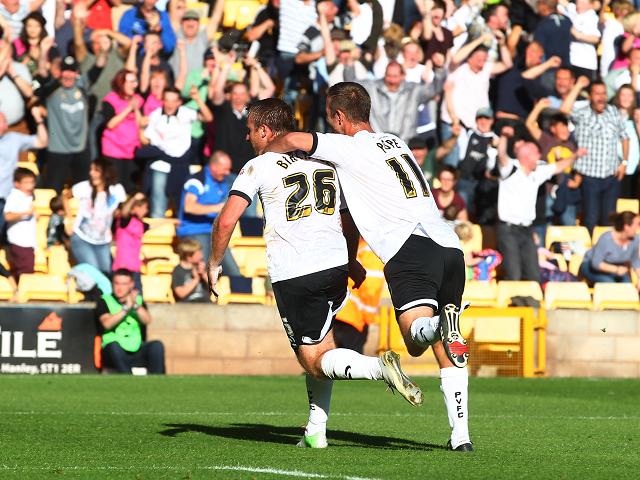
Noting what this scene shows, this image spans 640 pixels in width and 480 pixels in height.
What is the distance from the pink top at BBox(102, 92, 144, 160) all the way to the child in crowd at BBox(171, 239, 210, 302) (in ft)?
6.27

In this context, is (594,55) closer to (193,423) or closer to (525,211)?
(525,211)

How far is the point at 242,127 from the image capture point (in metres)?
18.7

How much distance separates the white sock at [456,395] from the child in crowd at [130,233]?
9.51m

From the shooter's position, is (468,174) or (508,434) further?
(468,174)

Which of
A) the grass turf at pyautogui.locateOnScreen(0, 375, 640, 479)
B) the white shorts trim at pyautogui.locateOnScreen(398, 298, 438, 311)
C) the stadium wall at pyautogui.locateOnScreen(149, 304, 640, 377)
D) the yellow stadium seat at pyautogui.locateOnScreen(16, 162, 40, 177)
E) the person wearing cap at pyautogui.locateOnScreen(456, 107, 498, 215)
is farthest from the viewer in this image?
the person wearing cap at pyautogui.locateOnScreen(456, 107, 498, 215)

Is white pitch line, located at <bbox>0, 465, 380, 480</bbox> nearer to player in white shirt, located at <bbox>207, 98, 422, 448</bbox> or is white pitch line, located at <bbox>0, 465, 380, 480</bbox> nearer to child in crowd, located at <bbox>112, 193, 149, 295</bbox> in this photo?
player in white shirt, located at <bbox>207, 98, 422, 448</bbox>

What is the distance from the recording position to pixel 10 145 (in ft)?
58.2

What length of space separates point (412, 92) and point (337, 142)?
1081 cm

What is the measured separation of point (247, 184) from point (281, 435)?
218 cm

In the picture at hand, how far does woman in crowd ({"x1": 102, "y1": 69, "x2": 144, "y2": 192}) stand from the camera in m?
18.4

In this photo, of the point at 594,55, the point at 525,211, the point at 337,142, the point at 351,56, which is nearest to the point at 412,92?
the point at 351,56

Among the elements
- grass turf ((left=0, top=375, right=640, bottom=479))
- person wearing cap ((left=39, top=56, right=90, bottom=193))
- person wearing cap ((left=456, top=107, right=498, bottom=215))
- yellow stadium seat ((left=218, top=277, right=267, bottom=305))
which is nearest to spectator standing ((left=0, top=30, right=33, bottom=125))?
person wearing cap ((left=39, top=56, right=90, bottom=193))

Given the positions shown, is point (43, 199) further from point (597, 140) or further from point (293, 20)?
point (597, 140)

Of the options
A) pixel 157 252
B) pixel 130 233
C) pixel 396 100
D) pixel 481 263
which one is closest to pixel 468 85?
pixel 396 100
